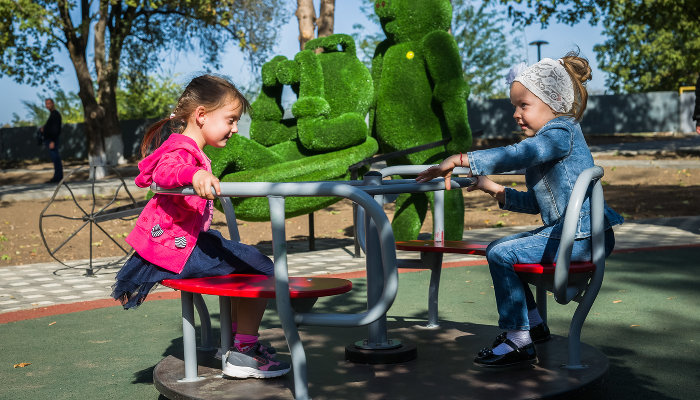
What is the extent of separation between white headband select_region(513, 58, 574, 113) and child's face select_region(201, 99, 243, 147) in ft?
3.91

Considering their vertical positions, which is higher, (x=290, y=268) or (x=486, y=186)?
(x=486, y=186)

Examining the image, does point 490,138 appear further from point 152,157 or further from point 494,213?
point 152,157

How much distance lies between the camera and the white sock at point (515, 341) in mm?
3214

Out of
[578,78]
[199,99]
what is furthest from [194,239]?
[578,78]

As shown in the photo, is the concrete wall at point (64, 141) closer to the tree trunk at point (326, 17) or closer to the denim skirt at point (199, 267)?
the tree trunk at point (326, 17)

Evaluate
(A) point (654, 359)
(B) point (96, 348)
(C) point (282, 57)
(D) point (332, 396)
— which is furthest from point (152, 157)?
(C) point (282, 57)

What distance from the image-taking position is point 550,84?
3.33 m

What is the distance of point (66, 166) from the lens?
2928 centimetres

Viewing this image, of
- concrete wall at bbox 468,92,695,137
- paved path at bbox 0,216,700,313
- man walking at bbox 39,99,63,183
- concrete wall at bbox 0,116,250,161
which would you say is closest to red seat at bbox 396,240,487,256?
paved path at bbox 0,216,700,313

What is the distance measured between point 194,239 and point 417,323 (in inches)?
60.0

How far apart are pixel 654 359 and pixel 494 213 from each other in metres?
7.73

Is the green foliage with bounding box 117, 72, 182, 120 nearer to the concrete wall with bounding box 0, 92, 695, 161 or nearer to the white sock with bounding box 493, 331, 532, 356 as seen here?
the concrete wall with bounding box 0, 92, 695, 161

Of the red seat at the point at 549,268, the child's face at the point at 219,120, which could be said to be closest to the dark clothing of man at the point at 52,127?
the child's face at the point at 219,120

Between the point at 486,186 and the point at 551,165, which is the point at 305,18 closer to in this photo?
the point at 486,186
